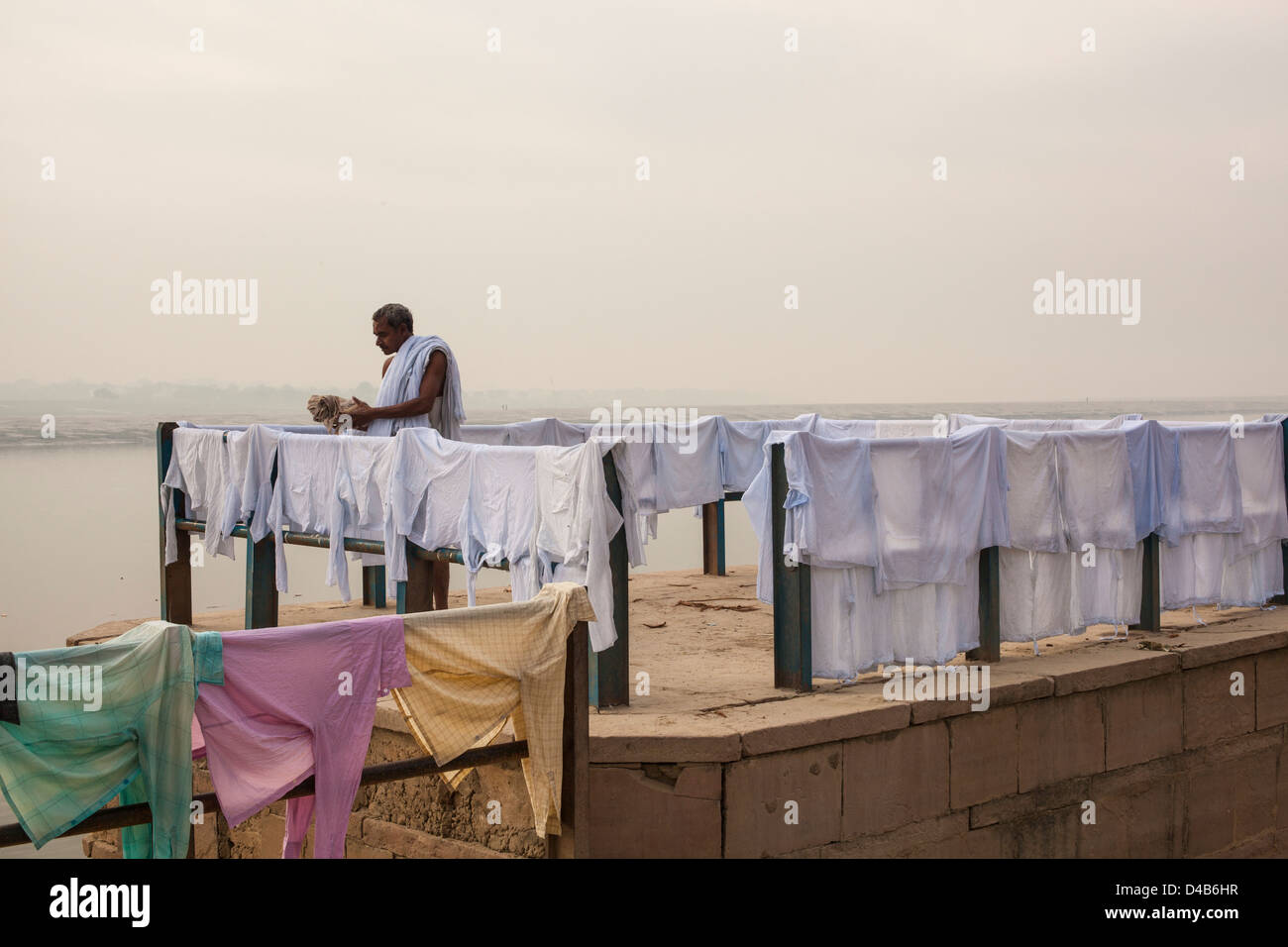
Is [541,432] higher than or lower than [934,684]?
higher

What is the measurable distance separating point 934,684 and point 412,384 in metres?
3.90

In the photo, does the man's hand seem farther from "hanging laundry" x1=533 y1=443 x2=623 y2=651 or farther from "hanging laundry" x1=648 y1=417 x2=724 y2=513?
"hanging laundry" x1=648 y1=417 x2=724 y2=513

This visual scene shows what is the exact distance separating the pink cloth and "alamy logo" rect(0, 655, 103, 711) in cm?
34

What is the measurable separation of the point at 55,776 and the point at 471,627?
4.61 ft

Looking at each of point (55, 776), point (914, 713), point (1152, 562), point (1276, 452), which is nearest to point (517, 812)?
point (914, 713)

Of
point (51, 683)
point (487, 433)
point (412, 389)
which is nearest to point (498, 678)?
point (51, 683)

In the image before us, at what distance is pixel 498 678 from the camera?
446 cm

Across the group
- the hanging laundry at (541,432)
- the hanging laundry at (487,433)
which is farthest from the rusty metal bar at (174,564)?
the hanging laundry at (541,432)

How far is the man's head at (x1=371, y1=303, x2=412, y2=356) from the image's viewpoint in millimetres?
8406

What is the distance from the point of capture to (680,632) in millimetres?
8328

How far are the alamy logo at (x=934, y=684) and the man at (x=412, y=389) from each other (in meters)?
3.04

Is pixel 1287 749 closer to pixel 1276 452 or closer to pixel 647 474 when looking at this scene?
pixel 1276 452

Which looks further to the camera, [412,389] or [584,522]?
[412,389]
